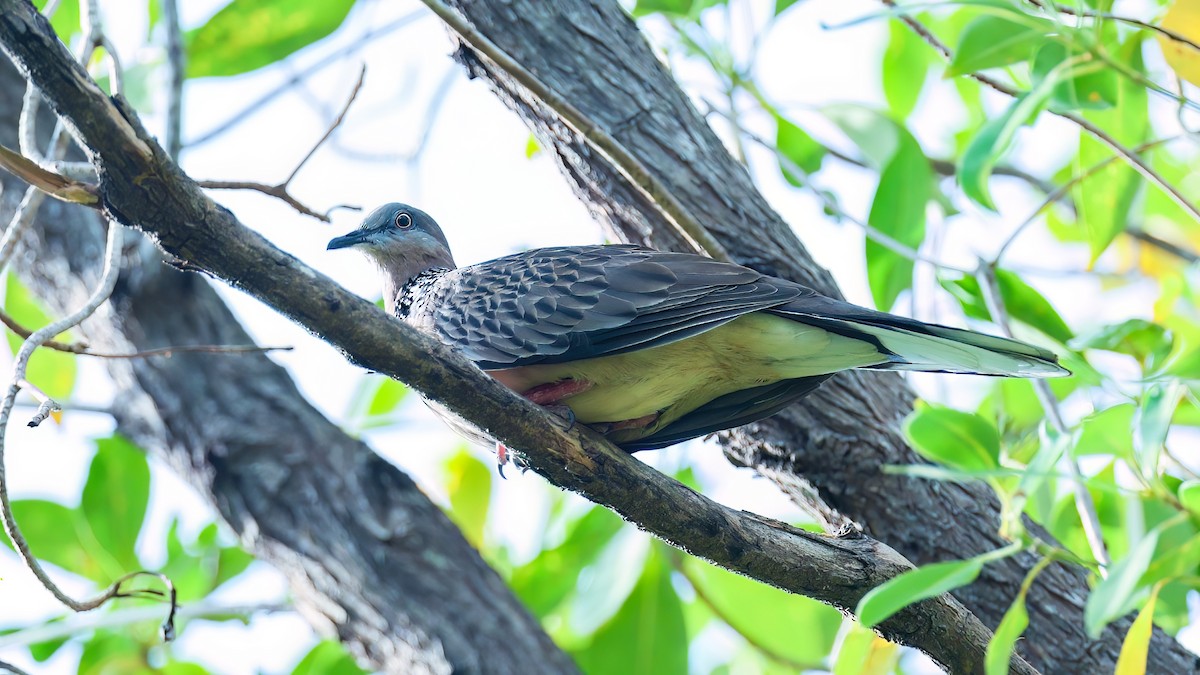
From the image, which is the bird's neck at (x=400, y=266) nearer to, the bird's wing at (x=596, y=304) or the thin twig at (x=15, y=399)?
the bird's wing at (x=596, y=304)

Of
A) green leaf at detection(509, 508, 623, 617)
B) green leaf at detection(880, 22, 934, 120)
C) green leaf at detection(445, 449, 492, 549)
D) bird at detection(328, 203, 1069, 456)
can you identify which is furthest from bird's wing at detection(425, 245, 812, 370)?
green leaf at detection(445, 449, 492, 549)

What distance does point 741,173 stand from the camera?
368 cm

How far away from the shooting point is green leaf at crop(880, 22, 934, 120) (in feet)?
15.4

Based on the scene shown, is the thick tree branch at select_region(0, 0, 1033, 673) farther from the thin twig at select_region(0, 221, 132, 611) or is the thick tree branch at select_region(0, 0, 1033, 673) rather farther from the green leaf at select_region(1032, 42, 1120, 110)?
the green leaf at select_region(1032, 42, 1120, 110)

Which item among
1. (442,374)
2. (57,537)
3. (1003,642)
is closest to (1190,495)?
(1003,642)

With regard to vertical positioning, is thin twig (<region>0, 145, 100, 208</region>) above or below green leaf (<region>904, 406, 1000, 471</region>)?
above

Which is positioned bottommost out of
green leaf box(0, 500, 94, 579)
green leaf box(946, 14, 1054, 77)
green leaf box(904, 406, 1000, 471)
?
green leaf box(0, 500, 94, 579)

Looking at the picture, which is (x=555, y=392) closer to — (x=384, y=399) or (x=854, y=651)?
(x=854, y=651)

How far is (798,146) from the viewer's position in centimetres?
411

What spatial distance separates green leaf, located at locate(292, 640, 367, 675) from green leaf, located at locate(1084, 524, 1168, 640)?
3292mm

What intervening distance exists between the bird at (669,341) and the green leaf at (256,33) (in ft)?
4.82

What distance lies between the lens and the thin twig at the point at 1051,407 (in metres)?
3.07

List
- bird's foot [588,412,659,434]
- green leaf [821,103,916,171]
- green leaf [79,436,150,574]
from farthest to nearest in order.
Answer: green leaf [79,436,150,574]
green leaf [821,103,916,171]
bird's foot [588,412,659,434]

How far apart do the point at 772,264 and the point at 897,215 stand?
1.59ft
